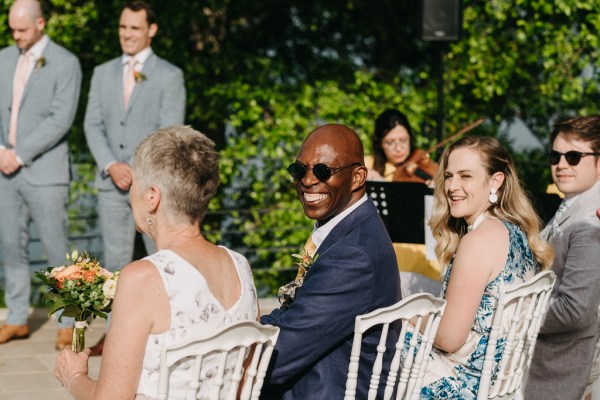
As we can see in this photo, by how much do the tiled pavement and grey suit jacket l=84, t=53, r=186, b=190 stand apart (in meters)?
1.09

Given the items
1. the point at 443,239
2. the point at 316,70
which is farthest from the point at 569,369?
the point at 316,70

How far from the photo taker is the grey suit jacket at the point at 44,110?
6.38 meters

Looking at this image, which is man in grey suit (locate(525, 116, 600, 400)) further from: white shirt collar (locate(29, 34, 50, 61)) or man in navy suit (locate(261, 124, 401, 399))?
white shirt collar (locate(29, 34, 50, 61))

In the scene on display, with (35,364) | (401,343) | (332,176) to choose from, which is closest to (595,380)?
(401,343)

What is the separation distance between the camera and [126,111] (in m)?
6.49

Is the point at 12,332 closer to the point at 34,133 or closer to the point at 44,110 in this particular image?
the point at 34,133

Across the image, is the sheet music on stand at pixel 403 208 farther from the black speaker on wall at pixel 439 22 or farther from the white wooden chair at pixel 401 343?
the black speaker on wall at pixel 439 22

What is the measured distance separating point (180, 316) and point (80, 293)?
51cm

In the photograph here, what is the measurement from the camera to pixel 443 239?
4.12 meters

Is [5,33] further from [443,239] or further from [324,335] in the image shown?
[324,335]

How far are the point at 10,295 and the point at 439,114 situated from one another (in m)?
4.02

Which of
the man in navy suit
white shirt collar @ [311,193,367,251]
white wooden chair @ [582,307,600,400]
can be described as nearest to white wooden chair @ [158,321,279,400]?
the man in navy suit

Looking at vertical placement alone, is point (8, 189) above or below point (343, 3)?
below

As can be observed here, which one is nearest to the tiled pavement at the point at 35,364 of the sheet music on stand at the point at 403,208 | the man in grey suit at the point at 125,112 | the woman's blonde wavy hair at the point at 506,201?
the man in grey suit at the point at 125,112
